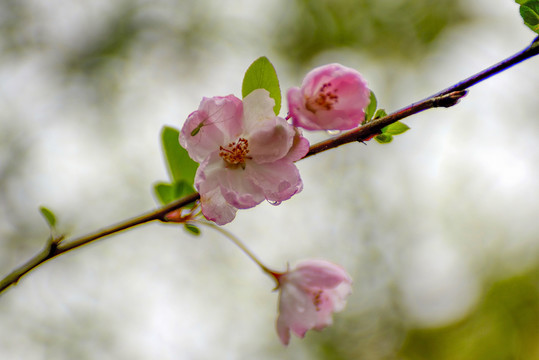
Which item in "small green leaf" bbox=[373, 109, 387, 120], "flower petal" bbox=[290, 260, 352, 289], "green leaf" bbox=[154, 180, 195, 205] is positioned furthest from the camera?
"flower petal" bbox=[290, 260, 352, 289]

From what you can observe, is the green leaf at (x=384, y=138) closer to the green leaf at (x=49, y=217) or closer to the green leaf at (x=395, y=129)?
the green leaf at (x=395, y=129)

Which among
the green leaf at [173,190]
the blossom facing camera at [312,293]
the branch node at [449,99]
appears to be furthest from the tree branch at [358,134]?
the blossom facing camera at [312,293]

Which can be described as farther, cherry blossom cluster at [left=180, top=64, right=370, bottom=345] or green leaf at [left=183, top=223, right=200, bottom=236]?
green leaf at [left=183, top=223, right=200, bottom=236]

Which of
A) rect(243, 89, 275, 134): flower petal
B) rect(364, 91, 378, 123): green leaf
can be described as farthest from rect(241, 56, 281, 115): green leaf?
rect(364, 91, 378, 123): green leaf

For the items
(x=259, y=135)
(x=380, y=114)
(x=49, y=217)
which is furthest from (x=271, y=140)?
(x=49, y=217)

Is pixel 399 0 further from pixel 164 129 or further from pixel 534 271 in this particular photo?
pixel 164 129

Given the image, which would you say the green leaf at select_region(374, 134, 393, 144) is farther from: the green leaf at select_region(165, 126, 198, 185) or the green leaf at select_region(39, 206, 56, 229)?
the green leaf at select_region(39, 206, 56, 229)
